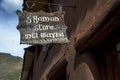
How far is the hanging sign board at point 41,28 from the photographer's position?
22.3 ft

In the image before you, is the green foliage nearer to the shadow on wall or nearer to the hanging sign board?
the shadow on wall

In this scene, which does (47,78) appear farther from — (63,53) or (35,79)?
(35,79)

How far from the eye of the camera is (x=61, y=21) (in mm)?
6988

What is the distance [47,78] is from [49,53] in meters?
1.00

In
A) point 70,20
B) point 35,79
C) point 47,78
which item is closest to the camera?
point 70,20

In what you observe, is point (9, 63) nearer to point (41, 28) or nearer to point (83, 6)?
point (83, 6)

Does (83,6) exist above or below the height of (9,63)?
below

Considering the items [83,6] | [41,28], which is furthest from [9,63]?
[41,28]

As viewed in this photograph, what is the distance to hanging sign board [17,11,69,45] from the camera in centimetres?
681

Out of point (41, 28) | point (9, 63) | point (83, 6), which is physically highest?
point (9, 63)

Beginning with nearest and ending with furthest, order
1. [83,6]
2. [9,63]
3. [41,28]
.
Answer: [41,28] < [83,6] < [9,63]

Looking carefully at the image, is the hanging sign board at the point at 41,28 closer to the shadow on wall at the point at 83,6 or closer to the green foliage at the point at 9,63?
the shadow on wall at the point at 83,6

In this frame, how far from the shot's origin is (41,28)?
6.96 m

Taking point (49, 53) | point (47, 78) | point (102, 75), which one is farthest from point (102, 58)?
point (49, 53)
